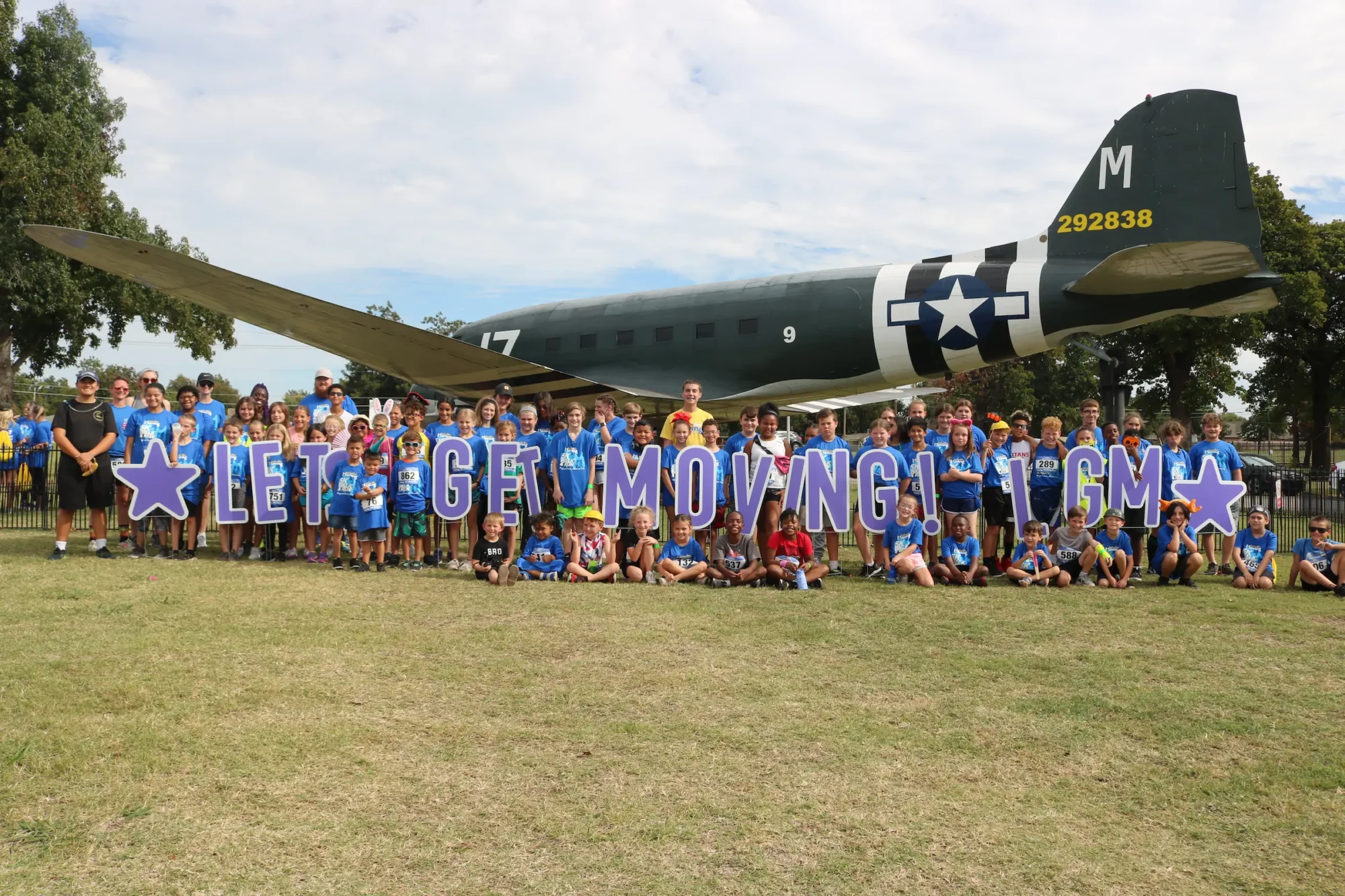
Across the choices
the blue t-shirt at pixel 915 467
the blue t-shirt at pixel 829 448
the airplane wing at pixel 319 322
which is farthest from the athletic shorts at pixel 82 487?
the blue t-shirt at pixel 915 467


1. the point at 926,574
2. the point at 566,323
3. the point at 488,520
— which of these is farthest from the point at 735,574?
the point at 566,323

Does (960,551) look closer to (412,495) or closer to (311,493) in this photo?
(412,495)

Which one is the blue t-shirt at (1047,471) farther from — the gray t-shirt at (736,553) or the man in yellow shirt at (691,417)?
the man in yellow shirt at (691,417)

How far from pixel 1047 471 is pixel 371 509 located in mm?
7524

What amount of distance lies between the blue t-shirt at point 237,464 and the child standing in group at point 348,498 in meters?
1.38

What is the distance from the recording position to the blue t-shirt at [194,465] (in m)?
10.4

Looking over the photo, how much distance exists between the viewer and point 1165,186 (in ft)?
43.6

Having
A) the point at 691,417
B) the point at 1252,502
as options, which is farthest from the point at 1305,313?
the point at 691,417

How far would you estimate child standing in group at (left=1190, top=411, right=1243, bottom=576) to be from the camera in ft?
33.2

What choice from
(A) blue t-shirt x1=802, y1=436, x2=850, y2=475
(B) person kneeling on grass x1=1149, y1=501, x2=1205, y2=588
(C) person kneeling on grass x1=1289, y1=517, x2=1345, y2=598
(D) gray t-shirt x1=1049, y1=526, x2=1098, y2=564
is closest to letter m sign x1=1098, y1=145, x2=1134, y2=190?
(B) person kneeling on grass x1=1149, y1=501, x2=1205, y2=588

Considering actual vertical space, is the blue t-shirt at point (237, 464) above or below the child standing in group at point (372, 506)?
above

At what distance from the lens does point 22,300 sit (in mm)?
29125

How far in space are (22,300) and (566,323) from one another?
75.9 ft

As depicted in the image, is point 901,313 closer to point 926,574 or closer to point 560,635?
point 926,574
